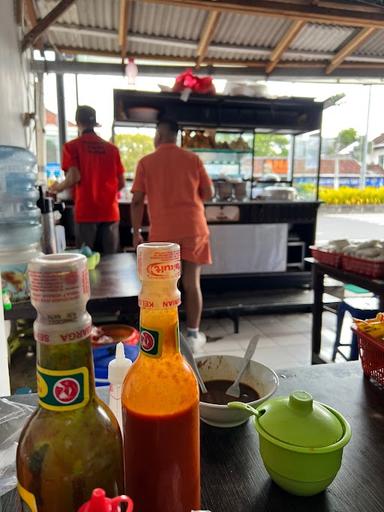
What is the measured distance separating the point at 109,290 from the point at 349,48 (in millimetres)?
3984

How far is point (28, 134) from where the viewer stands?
3.40 meters

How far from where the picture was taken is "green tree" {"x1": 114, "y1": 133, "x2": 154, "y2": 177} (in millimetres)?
4594

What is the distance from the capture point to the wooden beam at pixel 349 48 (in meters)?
3.85

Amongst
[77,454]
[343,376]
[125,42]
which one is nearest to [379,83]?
[125,42]

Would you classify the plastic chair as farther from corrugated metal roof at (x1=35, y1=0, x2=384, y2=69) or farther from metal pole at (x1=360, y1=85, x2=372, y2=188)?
corrugated metal roof at (x1=35, y1=0, x2=384, y2=69)

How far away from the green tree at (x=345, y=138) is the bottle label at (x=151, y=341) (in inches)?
193

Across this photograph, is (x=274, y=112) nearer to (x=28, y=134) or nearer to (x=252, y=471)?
(x=28, y=134)

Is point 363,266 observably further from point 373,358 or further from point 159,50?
point 159,50

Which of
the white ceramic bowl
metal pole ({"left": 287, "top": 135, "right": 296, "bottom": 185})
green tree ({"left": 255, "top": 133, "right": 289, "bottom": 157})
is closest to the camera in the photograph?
the white ceramic bowl

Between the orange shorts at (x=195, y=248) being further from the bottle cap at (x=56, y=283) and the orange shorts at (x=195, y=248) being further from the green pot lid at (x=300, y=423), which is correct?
the bottle cap at (x=56, y=283)

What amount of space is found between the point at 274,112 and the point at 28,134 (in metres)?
2.90

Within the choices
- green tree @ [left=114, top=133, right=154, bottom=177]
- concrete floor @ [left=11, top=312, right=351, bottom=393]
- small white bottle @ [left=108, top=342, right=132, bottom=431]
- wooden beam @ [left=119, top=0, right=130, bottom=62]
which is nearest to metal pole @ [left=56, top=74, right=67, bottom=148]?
green tree @ [left=114, top=133, right=154, bottom=177]

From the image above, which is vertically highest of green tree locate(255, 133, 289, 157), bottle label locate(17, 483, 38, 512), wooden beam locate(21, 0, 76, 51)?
wooden beam locate(21, 0, 76, 51)

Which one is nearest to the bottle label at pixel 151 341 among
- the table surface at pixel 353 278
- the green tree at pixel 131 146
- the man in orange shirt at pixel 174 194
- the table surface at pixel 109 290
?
the table surface at pixel 109 290
